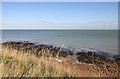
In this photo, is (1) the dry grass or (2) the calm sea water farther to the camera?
(2) the calm sea water

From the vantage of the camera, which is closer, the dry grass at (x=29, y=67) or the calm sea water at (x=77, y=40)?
the dry grass at (x=29, y=67)

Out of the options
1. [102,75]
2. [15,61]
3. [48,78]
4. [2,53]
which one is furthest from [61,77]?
[2,53]

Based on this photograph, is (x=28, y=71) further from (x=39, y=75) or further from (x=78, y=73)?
(x=78, y=73)

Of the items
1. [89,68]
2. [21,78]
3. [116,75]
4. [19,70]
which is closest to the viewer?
[21,78]

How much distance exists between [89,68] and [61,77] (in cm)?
104

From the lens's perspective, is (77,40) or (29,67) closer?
(29,67)

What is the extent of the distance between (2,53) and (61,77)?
5.37ft

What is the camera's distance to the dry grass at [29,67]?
338cm

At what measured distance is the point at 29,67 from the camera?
3.68 metres

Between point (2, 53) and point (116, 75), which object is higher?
point (2, 53)

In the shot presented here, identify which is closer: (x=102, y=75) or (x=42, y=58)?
(x=102, y=75)

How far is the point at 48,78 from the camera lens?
10.9ft

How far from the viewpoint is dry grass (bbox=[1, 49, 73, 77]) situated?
3.38m

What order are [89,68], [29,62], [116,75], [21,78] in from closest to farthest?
[21,78] < [116,75] < [29,62] < [89,68]
